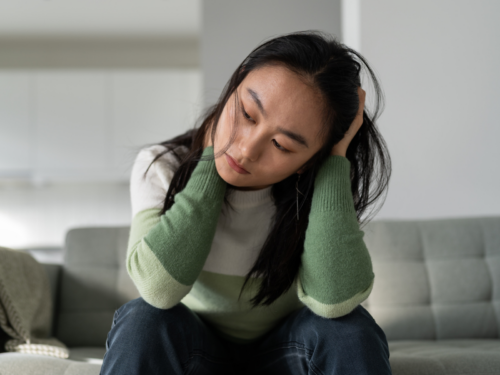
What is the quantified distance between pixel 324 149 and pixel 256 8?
215 centimetres

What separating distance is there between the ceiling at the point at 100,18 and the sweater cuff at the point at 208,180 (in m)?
3.58

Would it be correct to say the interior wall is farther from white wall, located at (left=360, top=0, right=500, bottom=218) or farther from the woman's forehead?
the woman's forehead

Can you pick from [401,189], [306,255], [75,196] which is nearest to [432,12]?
[401,189]

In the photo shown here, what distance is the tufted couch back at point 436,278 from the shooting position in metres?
1.52

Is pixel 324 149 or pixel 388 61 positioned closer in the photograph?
pixel 324 149

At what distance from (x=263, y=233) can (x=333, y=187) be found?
194 mm

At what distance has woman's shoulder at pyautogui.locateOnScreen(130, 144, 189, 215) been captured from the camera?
38.9 inches

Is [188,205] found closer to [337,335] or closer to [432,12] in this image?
[337,335]

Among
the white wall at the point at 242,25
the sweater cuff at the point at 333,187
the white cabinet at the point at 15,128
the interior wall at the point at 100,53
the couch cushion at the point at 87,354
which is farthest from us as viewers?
the interior wall at the point at 100,53

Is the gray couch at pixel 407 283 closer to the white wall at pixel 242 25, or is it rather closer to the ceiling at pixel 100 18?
the white wall at pixel 242 25

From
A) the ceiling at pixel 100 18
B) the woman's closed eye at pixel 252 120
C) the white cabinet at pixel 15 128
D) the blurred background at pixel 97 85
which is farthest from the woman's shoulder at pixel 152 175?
the white cabinet at pixel 15 128

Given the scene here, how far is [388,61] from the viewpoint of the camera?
206cm

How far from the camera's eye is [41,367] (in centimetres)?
101

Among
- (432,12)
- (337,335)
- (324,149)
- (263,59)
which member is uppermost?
(432,12)
